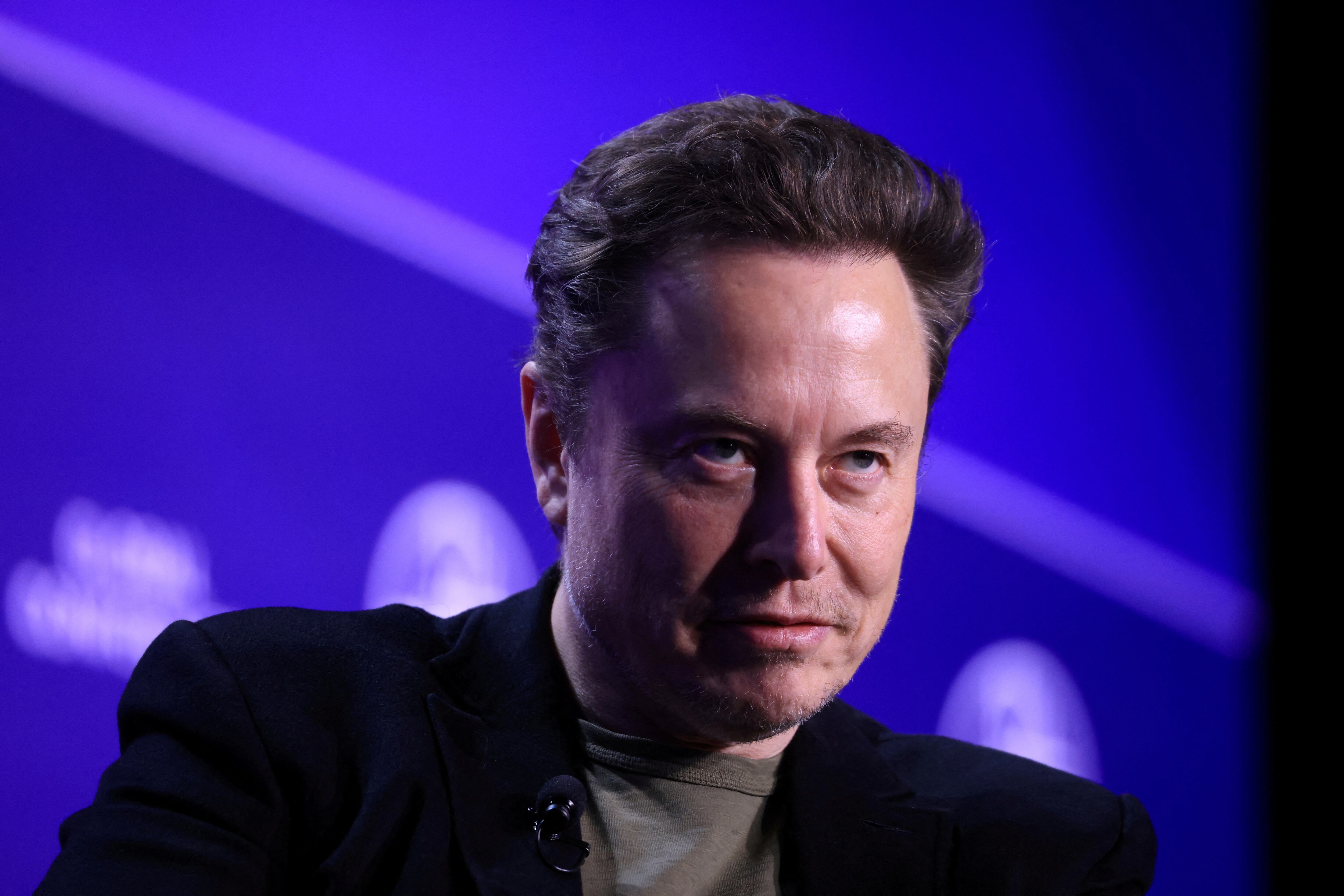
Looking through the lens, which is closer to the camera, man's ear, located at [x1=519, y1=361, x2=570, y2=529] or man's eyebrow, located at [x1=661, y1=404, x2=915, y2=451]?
man's eyebrow, located at [x1=661, y1=404, x2=915, y2=451]

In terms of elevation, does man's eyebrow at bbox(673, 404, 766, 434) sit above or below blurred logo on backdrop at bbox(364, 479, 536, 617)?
above

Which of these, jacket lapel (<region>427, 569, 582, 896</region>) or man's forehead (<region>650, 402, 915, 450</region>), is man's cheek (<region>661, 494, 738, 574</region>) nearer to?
man's forehead (<region>650, 402, 915, 450</region>)

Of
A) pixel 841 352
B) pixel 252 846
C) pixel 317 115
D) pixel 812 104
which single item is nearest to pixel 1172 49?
pixel 812 104

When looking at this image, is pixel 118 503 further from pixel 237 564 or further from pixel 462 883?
pixel 462 883

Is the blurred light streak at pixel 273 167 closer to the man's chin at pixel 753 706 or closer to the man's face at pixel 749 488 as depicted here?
the man's face at pixel 749 488

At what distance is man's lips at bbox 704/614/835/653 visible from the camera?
5.07 feet

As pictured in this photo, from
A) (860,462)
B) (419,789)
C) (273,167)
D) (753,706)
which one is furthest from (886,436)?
(273,167)

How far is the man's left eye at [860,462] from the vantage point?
1.61 metres

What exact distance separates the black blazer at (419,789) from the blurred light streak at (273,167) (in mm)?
894

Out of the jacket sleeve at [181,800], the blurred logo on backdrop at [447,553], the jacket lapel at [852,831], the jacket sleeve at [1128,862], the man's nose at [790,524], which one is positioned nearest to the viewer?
the jacket sleeve at [181,800]

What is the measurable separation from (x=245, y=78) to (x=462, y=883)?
1745 millimetres

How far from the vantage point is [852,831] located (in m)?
1.76

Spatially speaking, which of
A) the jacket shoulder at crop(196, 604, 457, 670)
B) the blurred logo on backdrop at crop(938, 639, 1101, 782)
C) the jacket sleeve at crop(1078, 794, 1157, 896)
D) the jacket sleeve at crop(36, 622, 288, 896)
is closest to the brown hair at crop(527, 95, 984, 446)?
the jacket shoulder at crop(196, 604, 457, 670)

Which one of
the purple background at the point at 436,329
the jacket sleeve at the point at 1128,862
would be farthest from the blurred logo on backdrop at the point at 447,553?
the jacket sleeve at the point at 1128,862
